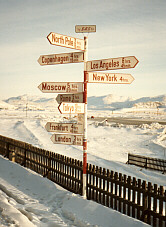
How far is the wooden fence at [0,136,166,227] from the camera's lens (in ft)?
18.1

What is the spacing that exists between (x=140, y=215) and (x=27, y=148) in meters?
6.21

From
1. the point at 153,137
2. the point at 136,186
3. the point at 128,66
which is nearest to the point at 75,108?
the point at 128,66

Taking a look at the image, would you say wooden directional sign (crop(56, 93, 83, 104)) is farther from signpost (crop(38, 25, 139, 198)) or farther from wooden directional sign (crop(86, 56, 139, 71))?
wooden directional sign (crop(86, 56, 139, 71))

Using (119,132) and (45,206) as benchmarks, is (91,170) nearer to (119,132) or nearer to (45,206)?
(45,206)

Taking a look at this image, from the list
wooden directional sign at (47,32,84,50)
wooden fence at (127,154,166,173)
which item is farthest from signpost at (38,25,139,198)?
wooden fence at (127,154,166,173)

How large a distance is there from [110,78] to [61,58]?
156 centimetres

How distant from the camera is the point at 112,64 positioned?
6.70m

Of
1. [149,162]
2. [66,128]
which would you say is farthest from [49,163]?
[149,162]

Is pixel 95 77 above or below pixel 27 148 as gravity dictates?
above

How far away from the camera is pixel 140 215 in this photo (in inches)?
228

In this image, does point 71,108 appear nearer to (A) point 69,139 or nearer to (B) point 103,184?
(A) point 69,139

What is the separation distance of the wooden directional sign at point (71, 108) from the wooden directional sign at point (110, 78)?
0.75m

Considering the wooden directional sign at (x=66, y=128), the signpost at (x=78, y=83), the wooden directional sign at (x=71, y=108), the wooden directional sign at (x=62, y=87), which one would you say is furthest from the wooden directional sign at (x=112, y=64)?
the wooden directional sign at (x=66, y=128)

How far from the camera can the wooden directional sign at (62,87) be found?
22.9 feet
